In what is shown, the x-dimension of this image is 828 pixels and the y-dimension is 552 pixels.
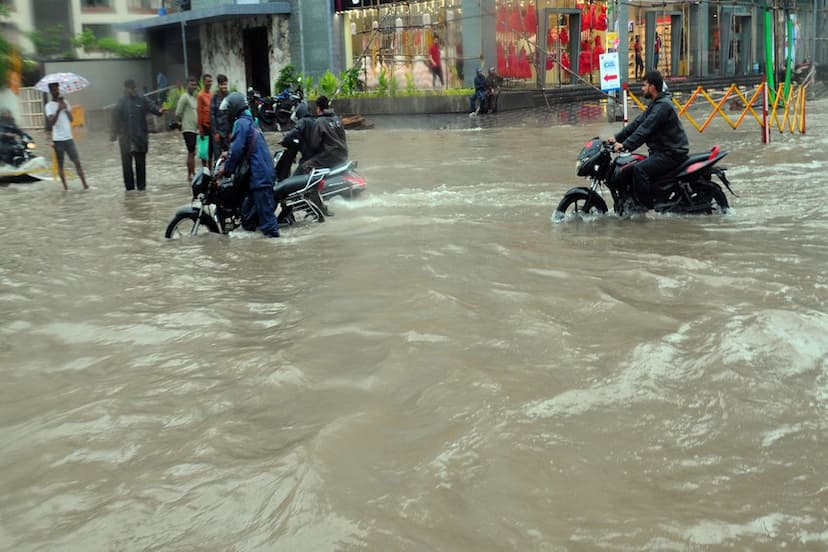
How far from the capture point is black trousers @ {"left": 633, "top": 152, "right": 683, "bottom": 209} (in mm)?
9641

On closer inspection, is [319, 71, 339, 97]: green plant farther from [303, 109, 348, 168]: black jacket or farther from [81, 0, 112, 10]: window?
[81, 0, 112, 10]: window

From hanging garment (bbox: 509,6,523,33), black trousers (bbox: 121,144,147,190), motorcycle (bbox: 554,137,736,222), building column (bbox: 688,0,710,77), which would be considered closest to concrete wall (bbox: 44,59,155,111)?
black trousers (bbox: 121,144,147,190)

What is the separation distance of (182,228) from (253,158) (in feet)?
5.87

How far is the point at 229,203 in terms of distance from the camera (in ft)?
32.7

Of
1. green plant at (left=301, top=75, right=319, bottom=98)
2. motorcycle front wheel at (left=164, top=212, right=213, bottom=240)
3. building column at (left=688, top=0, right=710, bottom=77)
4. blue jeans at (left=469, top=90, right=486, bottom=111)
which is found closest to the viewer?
motorcycle front wheel at (left=164, top=212, right=213, bottom=240)

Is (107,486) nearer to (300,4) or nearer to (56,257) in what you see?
(56,257)

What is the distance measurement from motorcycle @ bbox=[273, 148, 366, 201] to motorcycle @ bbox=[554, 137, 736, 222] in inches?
94.0

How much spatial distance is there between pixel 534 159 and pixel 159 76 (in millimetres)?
23958

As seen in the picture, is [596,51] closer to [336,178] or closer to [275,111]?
[275,111]

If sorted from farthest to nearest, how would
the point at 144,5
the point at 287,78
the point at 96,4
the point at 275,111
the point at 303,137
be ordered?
the point at 287,78
the point at 275,111
the point at 303,137
the point at 144,5
the point at 96,4

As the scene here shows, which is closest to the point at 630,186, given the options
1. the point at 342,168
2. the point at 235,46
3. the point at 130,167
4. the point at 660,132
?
the point at 660,132

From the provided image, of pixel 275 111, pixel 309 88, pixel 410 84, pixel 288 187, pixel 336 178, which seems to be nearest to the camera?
pixel 288 187

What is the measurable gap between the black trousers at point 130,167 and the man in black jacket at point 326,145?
Result: 436cm

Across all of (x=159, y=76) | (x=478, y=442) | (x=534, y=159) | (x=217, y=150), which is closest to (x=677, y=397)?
(x=478, y=442)
